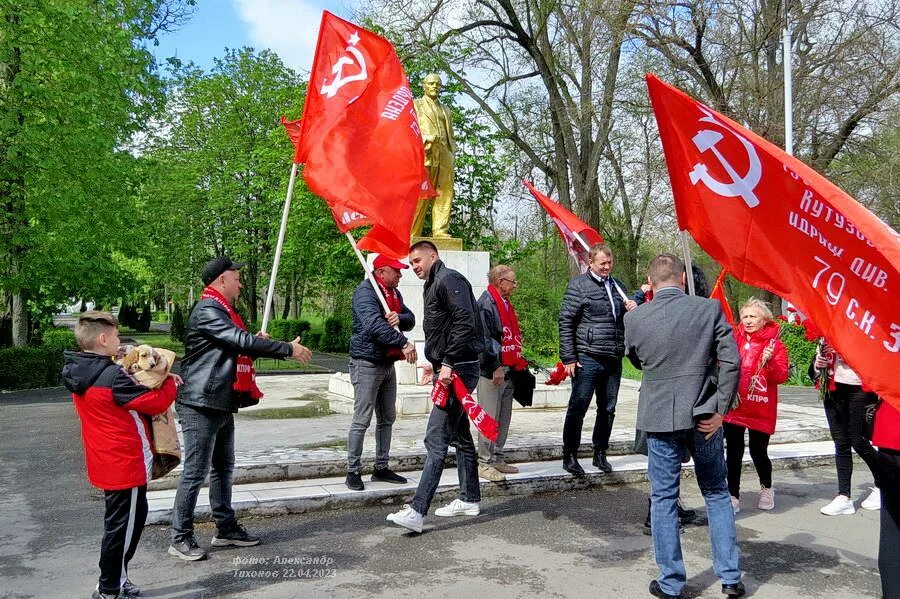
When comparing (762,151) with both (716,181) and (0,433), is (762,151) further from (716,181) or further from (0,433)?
(0,433)

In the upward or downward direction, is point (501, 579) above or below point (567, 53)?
below

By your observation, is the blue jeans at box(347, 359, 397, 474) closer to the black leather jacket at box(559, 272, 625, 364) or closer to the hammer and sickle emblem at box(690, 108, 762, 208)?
the black leather jacket at box(559, 272, 625, 364)

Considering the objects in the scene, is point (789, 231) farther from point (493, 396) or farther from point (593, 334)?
point (493, 396)

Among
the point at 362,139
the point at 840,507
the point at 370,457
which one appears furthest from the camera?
the point at 370,457

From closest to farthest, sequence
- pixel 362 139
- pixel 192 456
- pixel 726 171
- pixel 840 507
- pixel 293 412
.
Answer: pixel 726 171
pixel 192 456
pixel 840 507
pixel 362 139
pixel 293 412

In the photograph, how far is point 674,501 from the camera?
4.43 m

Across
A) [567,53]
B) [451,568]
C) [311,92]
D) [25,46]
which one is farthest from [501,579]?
[567,53]

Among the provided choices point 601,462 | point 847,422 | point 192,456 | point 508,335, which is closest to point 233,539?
point 192,456

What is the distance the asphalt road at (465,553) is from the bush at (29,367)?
1226 cm

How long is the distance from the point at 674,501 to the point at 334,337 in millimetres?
29890

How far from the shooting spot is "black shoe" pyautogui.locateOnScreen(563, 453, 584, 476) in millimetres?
7152

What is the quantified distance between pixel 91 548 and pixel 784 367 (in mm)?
5189

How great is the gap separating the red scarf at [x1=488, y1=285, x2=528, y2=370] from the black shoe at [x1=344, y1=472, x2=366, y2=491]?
1601 millimetres

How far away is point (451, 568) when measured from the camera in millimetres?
4973
